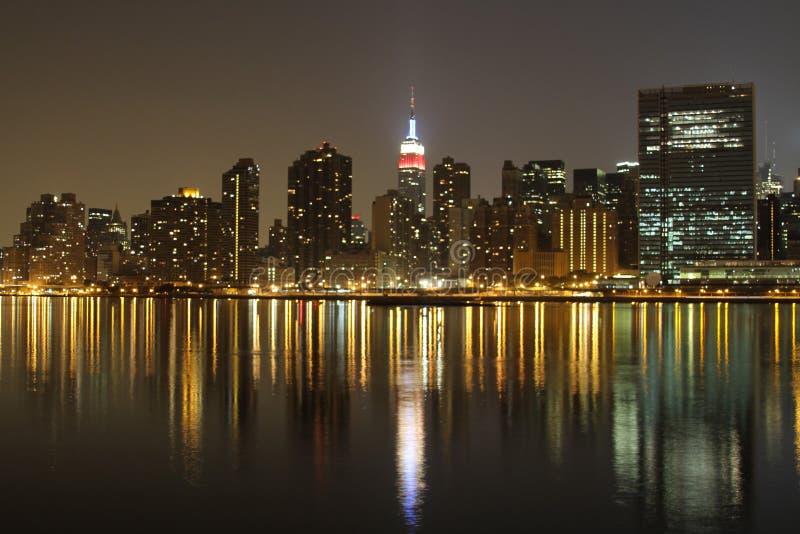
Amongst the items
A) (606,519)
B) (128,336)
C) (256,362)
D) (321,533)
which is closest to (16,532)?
(321,533)

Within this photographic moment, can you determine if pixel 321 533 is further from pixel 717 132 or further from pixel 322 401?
pixel 717 132

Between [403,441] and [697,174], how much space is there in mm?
181424

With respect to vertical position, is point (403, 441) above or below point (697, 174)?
below

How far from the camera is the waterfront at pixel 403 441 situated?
1345cm

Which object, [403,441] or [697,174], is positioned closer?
[403,441]

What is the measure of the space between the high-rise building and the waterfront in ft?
523

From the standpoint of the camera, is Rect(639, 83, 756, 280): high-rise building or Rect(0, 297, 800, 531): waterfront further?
Rect(639, 83, 756, 280): high-rise building

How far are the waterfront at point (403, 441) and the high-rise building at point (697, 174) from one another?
159 m

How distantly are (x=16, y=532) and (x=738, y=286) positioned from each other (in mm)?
166290

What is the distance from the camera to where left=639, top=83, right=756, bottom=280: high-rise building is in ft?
601

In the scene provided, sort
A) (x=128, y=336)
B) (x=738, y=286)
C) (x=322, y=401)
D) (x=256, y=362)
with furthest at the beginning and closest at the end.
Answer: (x=738, y=286) → (x=128, y=336) → (x=256, y=362) → (x=322, y=401)

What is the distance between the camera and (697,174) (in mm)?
185750

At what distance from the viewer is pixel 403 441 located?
1811 centimetres

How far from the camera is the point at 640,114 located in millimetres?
191625
